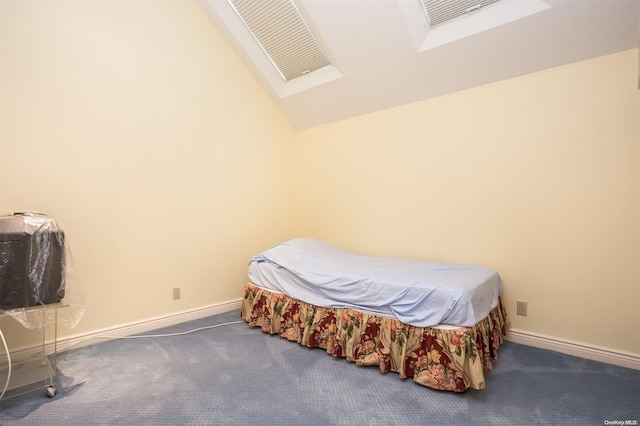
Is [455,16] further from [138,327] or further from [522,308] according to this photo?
[138,327]

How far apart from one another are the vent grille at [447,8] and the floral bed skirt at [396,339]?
2113mm

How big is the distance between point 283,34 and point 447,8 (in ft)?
4.67

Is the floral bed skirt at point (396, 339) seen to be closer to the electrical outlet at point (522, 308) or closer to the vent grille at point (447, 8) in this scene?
the electrical outlet at point (522, 308)

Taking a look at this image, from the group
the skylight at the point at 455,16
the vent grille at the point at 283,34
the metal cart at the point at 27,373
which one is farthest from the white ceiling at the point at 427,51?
the metal cart at the point at 27,373

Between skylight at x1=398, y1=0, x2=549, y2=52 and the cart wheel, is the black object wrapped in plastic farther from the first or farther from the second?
skylight at x1=398, y1=0, x2=549, y2=52

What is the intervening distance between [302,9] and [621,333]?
10.6 feet

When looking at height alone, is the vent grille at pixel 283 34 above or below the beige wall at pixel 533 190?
above

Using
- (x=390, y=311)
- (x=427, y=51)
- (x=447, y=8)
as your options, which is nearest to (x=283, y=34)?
(x=427, y=51)

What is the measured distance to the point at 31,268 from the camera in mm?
1579

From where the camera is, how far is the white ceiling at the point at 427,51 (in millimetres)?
1969

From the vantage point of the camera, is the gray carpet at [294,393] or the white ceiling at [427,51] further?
the white ceiling at [427,51]

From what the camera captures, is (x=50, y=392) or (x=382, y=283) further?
(x=382, y=283)

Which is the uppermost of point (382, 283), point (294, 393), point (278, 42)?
point (278, 42)

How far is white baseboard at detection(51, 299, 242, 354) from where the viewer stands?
2.19 m
